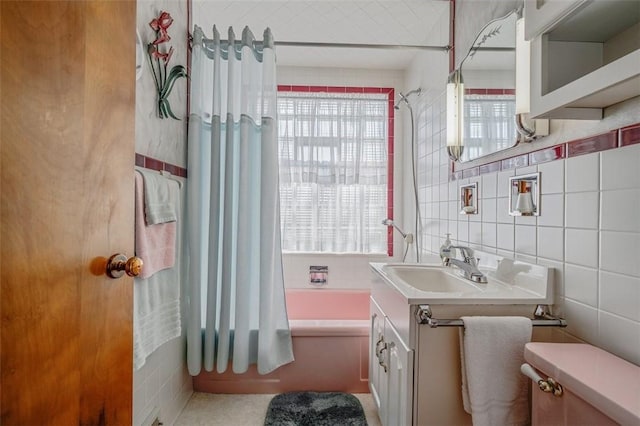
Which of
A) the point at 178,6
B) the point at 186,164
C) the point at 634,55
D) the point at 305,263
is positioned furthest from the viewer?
the point at 305,263

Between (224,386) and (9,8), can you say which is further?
(224,386)

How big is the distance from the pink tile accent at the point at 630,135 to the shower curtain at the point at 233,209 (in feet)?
4.72

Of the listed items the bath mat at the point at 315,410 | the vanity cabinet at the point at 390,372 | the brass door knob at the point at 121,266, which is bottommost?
the bath mat at the point at 315,410

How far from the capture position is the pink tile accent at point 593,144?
2.85 ft

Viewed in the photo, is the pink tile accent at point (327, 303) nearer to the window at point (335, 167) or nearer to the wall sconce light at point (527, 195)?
the window at point (335, 167)

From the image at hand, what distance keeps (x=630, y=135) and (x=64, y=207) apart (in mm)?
1269

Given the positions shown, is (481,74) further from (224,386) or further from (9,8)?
(224,386)

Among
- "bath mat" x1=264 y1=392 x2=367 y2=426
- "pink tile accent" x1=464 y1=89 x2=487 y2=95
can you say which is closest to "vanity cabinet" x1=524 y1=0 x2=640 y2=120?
"pink tile accent" x1=464 y1=89 x2=487 y2=95

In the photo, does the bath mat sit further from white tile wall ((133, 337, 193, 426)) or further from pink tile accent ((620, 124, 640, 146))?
pink tile accent ((620, 124, 640, 146))

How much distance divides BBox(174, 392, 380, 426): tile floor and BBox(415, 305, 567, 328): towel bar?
97 centimetres

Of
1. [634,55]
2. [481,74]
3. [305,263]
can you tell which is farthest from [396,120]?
[634,55]

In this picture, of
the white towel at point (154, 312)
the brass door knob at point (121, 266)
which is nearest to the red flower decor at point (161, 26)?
the white towel at point (154, 312)

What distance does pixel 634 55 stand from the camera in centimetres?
65

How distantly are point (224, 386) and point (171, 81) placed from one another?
1.71 m
